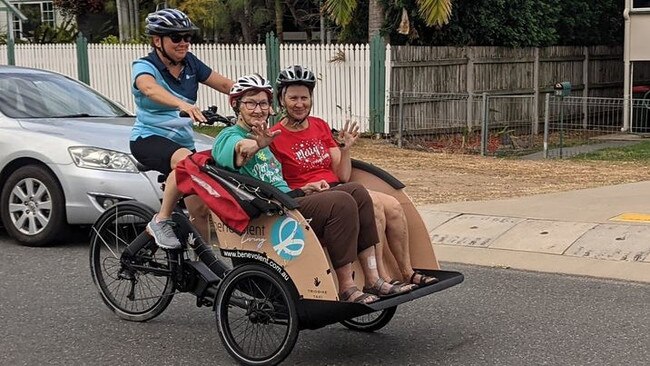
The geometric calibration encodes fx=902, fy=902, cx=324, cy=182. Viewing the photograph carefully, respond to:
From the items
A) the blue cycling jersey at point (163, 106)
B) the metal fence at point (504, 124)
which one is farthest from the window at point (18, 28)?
the blue cycling jersey at point (163, 106)

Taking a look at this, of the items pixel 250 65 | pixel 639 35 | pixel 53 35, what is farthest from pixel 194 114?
Result: pixel 53 35

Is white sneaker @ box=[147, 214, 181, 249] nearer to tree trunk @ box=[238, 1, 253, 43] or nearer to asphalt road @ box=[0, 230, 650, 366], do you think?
asphalt road @ box=[0, 230, 650, 366]

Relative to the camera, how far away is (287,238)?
477cm

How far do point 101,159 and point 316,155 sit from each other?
3373mm


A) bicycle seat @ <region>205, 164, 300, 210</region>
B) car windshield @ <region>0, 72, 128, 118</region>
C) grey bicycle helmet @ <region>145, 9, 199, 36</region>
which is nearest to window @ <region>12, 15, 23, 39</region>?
car windshield @ <region>0, 72, 128, 118</region>

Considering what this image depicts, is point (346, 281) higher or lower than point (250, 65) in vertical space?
lower

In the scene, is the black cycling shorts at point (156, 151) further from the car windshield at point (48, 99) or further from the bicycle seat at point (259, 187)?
the car windshield at point (48, 99)

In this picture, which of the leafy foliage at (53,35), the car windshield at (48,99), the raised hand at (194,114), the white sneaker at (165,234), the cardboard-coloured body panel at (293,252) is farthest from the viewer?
the leafy foliage at (53,35)

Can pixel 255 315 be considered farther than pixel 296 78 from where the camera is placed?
No

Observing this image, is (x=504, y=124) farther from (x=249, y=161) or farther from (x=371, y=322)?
(x=249, y=161)

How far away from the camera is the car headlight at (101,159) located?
808 cm

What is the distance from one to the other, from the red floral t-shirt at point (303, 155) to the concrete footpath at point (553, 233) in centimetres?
271

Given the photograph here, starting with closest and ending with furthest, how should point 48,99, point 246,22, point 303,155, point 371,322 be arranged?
point 303,155
point 371,322
point 48,99
point 246,22

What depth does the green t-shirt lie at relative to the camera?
5.00m
